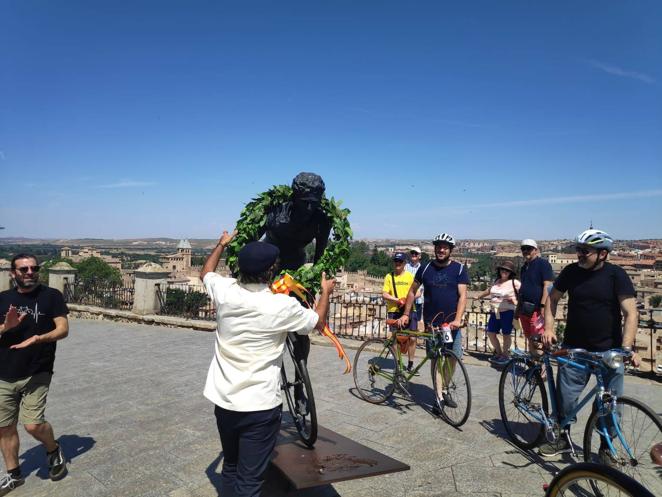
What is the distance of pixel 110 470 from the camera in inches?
146

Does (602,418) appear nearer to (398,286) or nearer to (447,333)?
(447,333)

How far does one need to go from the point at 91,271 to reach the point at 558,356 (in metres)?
88.9

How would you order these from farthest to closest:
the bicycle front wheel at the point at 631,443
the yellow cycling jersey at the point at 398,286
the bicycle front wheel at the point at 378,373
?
the yellow cycling jersey at the point at 398,286, the bicycle front wheel at the point at 378,373, the bicycle front wheel at the point at 631,443

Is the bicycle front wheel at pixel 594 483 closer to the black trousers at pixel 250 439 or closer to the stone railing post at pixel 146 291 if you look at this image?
the black trousers at pixel 250 439

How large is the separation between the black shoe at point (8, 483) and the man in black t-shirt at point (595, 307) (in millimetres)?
4283

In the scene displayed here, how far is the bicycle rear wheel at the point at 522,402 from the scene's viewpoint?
401 centimetres

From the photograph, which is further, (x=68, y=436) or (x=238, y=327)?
(x=68, y=436)

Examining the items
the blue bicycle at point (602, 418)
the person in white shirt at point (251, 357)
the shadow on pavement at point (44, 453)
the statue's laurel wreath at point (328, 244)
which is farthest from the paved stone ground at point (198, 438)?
the statue's laurel wreath at point (328, 244)

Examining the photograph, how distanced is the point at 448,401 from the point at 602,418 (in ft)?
5.93

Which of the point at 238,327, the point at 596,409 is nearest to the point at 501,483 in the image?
the point at 596,409

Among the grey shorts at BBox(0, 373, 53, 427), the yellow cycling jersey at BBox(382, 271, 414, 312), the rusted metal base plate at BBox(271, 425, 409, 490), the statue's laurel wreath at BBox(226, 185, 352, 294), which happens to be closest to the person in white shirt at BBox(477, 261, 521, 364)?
the yellow cycling jersey at BBox(382, 271, 414, 312)

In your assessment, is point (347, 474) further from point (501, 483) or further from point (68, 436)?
point (68, 436)

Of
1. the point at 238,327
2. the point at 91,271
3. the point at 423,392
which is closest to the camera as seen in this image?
the point at 238,327

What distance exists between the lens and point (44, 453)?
4125mm
